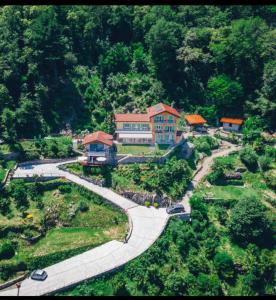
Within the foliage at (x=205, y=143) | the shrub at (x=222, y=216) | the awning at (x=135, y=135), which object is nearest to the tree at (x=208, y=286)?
the shrub at (x=222, y=216)

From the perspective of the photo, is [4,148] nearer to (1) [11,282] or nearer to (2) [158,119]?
(1) [11,282]

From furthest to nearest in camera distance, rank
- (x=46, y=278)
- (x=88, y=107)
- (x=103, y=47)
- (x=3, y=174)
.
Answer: (x=103, y=47)
(x=88, y=107)
(x=3, y=174)
(x=46, y=278)

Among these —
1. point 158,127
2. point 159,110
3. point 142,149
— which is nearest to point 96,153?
point 142,149

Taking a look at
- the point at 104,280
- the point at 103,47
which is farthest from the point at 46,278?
the point at 103,47

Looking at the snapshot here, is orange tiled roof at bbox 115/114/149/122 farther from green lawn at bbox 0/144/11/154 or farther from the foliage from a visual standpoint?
green lawn at bbox 0/144/11/154

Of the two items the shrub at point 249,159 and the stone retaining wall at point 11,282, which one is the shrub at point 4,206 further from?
the shrub at point 249,159

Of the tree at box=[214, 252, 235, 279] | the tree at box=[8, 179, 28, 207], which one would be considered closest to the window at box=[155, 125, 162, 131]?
the tree at box=[8, 179, 28, 207]

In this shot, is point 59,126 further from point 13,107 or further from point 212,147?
point 212,147
